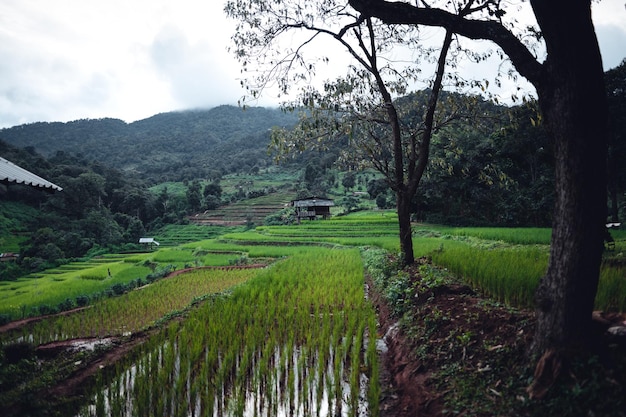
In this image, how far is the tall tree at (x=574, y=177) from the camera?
3346 mm

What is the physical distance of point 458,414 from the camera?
11.3 ft

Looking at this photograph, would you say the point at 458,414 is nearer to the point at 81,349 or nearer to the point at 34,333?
the point at 81,349

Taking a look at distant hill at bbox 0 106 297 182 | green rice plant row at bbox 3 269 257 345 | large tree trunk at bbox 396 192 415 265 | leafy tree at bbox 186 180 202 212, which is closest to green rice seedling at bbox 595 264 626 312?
large tree trunk at bbox 396 192 415 265

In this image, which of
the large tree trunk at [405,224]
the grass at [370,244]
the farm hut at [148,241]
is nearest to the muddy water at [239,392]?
the grass at [370,244]

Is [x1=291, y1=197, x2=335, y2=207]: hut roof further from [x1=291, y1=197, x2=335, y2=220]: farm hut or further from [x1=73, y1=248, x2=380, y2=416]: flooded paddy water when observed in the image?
[x1=73, y1=248, x2=380, y2=416]: flooded paddy water

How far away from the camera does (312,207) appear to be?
5084 centimetres

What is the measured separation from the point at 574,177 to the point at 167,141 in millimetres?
145081

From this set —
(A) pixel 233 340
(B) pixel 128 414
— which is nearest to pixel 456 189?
(A) pixel 233 340

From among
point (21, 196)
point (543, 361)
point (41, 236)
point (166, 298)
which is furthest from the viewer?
point (21, 196)

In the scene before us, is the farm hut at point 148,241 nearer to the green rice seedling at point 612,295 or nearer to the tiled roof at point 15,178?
the tiled roof at point 15,178

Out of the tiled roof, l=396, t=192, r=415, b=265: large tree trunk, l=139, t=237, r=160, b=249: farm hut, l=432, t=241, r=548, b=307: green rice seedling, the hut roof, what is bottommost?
l=139, t=237, r=160, b=249: farm hut

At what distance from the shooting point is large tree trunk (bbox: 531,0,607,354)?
3346mm

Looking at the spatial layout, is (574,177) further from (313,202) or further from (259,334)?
(313,202)

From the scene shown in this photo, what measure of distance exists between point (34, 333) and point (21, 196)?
4570 cm
